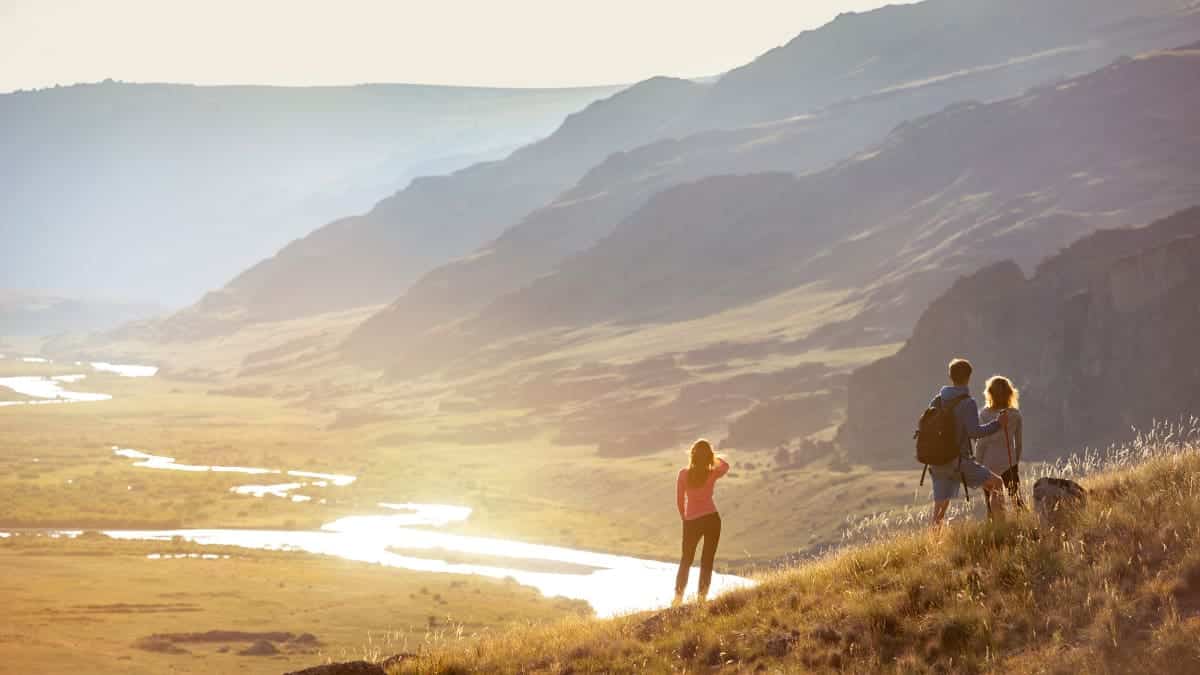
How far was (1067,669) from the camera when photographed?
38.1ft

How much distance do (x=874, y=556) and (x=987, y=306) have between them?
134 metres

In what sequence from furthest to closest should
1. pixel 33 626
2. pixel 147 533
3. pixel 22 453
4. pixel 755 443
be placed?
pixel 22 453 < pixel 755 443 < pixel 147 533 < pixel 33 626

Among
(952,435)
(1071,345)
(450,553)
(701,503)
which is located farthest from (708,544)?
(1071,345)

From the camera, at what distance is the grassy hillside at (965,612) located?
39.8ft

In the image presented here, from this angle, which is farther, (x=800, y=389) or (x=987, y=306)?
(x=800, y=389)

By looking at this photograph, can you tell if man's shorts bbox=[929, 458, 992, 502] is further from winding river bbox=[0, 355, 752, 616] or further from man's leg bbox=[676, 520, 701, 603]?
winding river bbox=[0, 355, 752, 616]

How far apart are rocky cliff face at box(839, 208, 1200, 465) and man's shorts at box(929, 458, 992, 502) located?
102 metres

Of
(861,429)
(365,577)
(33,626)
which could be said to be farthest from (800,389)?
(33,626)

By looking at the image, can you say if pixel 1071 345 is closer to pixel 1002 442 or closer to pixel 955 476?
pixel 1002 442

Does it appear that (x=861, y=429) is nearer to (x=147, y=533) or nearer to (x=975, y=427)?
(x=147, y=533)

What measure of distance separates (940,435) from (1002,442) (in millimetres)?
767

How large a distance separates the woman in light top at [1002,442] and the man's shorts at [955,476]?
21 cm

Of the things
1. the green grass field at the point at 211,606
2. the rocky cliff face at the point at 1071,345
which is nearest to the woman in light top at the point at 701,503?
the green grass field at the point at 211,606

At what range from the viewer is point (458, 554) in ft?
363
